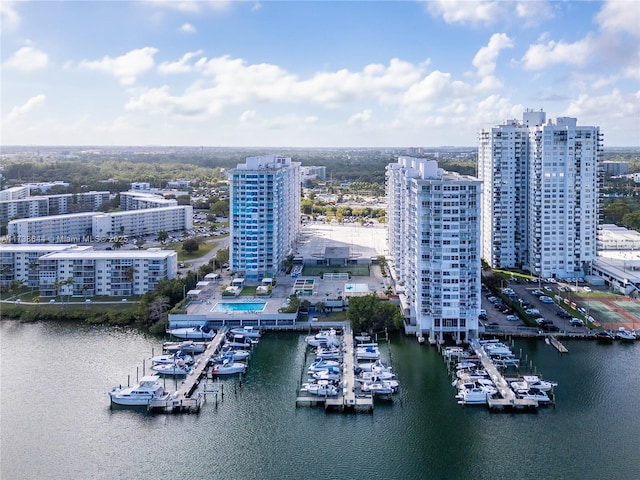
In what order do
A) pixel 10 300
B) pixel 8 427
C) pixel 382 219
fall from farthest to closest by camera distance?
pixel 382 219, pixel 10 300, pixel 8 427

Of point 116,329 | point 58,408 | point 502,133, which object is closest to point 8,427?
point 58,408

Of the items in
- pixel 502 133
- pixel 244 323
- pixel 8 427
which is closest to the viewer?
pixel 8 427

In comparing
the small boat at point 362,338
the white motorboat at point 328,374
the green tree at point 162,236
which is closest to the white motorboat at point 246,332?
the small boat at point 362,338

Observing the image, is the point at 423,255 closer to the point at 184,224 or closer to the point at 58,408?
the point at 58,408

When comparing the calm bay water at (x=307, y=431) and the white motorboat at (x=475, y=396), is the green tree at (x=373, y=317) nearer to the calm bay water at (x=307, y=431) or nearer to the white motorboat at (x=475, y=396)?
the calm bay water at (x=307, y=431)

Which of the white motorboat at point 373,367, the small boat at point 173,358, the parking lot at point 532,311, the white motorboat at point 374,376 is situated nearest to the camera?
the white motorboat at point 374,376
